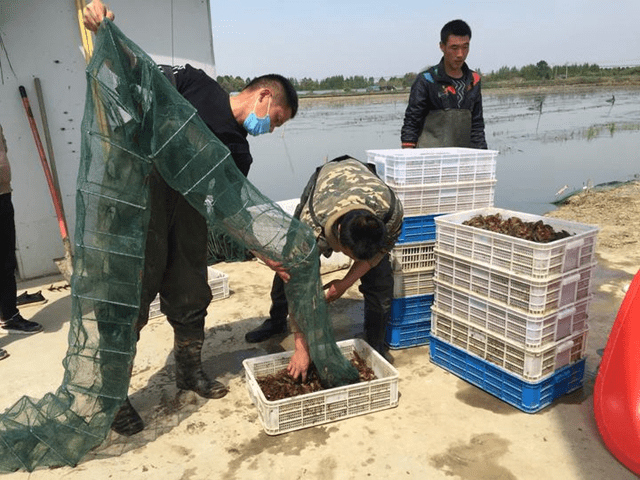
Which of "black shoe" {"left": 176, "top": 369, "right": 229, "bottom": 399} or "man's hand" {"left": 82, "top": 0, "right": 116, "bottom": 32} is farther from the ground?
"man's hand" {"left": 82, "top": 0, "right": 116, "bottom": 32}

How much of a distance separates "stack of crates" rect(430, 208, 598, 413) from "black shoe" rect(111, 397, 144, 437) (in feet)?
6.32

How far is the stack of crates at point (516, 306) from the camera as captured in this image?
271cm

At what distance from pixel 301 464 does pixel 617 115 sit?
2453 centimetres

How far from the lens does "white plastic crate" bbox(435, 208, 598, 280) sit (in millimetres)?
2643

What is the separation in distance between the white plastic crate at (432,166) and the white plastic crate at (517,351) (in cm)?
90

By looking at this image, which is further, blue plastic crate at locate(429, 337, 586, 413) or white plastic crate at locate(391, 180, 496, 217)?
white plastic crate at locate(391, 180, 496, 217)

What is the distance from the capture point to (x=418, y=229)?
3453mm

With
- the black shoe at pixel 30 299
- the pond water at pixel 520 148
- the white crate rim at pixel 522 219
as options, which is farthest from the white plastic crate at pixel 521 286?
the pond water at pixel 520 148

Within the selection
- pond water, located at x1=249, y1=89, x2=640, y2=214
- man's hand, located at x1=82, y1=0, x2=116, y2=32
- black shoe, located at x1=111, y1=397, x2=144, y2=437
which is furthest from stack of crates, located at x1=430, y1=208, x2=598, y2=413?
pond water, located at x1=249, y1=89, x2=640, y2=214

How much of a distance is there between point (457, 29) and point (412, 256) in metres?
1.97

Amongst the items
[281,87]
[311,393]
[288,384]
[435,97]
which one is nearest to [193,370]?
[288,384]

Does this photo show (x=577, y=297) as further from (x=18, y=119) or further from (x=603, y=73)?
(x=603, y=73)

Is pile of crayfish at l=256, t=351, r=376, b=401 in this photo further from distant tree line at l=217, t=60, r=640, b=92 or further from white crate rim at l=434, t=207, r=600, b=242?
distant tree line at l=217, t=60, r=640, b=92

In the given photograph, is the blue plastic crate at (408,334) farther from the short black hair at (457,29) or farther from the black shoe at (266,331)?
the short black hair at (457,29)
